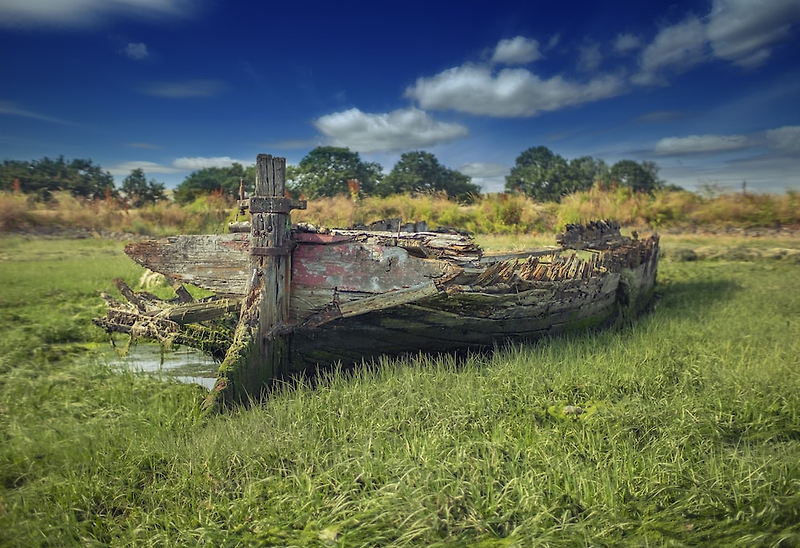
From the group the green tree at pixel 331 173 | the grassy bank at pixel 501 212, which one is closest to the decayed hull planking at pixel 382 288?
the grassy bank at pixel 501 212

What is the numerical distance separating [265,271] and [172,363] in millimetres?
2572

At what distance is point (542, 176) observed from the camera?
957 inches

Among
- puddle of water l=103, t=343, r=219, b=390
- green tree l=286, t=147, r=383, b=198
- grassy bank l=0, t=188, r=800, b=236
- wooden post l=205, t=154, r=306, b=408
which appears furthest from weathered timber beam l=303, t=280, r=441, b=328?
green tree l=286, t=147, r=383, b=198

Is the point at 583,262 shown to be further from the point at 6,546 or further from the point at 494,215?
the point at 494,215

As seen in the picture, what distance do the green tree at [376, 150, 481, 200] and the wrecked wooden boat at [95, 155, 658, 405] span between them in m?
18.7

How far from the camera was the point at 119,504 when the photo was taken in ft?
7.47

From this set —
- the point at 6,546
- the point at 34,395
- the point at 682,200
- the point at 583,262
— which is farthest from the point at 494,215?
the point at 6,546

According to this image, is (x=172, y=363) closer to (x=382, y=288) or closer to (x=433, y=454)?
(x=382, y=288)

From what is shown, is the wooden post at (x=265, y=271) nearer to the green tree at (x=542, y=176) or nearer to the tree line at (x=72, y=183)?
the tree line at (x=72, y=183)

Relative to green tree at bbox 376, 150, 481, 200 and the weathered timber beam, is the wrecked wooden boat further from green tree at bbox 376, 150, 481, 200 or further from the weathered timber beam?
green tree at bbox 376, 150, 481, 200

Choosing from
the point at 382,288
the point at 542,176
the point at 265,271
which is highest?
the point at 542,176

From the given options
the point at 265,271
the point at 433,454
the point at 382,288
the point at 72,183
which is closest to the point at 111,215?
the point at 72,183

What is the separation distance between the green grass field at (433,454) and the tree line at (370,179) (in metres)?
10.3

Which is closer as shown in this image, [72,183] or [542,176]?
[72,183]
